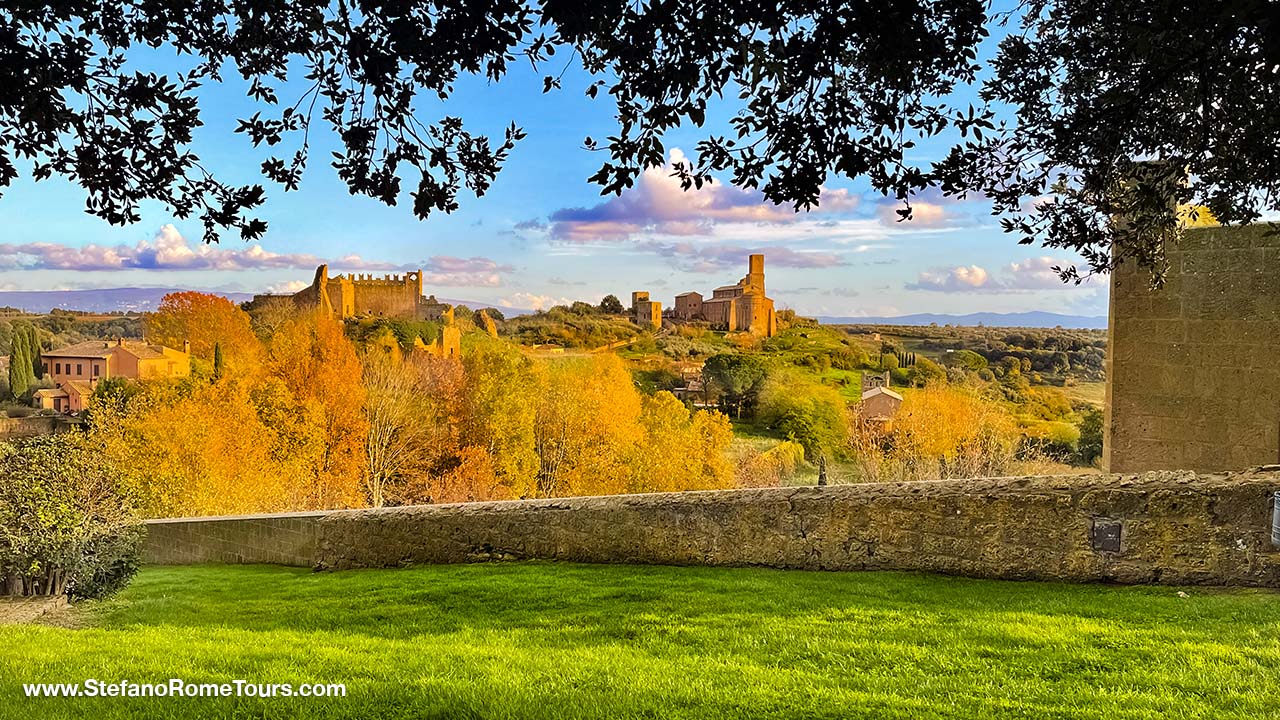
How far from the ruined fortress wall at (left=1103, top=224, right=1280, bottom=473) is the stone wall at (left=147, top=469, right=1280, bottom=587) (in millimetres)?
1342

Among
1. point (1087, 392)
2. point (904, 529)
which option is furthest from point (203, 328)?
point (1087, 392)

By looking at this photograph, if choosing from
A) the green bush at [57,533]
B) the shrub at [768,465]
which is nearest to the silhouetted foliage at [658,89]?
the green bush at [57,533]

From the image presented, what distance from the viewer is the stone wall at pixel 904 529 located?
4.90 metres

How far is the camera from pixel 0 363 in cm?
2050

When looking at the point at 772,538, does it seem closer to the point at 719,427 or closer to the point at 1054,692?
the point at 1054,692

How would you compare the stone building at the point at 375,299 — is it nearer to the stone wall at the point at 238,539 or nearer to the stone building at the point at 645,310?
the stone building at the point at 645,310

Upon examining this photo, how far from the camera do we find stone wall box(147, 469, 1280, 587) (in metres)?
4.90

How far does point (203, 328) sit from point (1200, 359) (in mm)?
26780

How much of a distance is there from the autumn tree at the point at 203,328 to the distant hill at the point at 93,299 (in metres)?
0.52

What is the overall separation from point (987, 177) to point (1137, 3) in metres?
0.67

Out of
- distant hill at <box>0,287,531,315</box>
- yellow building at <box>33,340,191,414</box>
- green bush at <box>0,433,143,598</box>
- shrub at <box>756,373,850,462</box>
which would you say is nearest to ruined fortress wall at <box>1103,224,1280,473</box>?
green bush at <box>0,433,143,598</box>

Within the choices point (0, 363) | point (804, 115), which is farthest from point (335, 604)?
point (0, 363)

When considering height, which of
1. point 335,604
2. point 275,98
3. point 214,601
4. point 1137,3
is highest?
point 1137,3

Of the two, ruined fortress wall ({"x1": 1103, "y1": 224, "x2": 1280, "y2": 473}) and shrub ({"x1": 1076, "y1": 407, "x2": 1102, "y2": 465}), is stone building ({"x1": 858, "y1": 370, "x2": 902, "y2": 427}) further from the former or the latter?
ruined fortress wall ({"x1": 1103, "y1": 224, "x2": 1280, "y2": 473})
